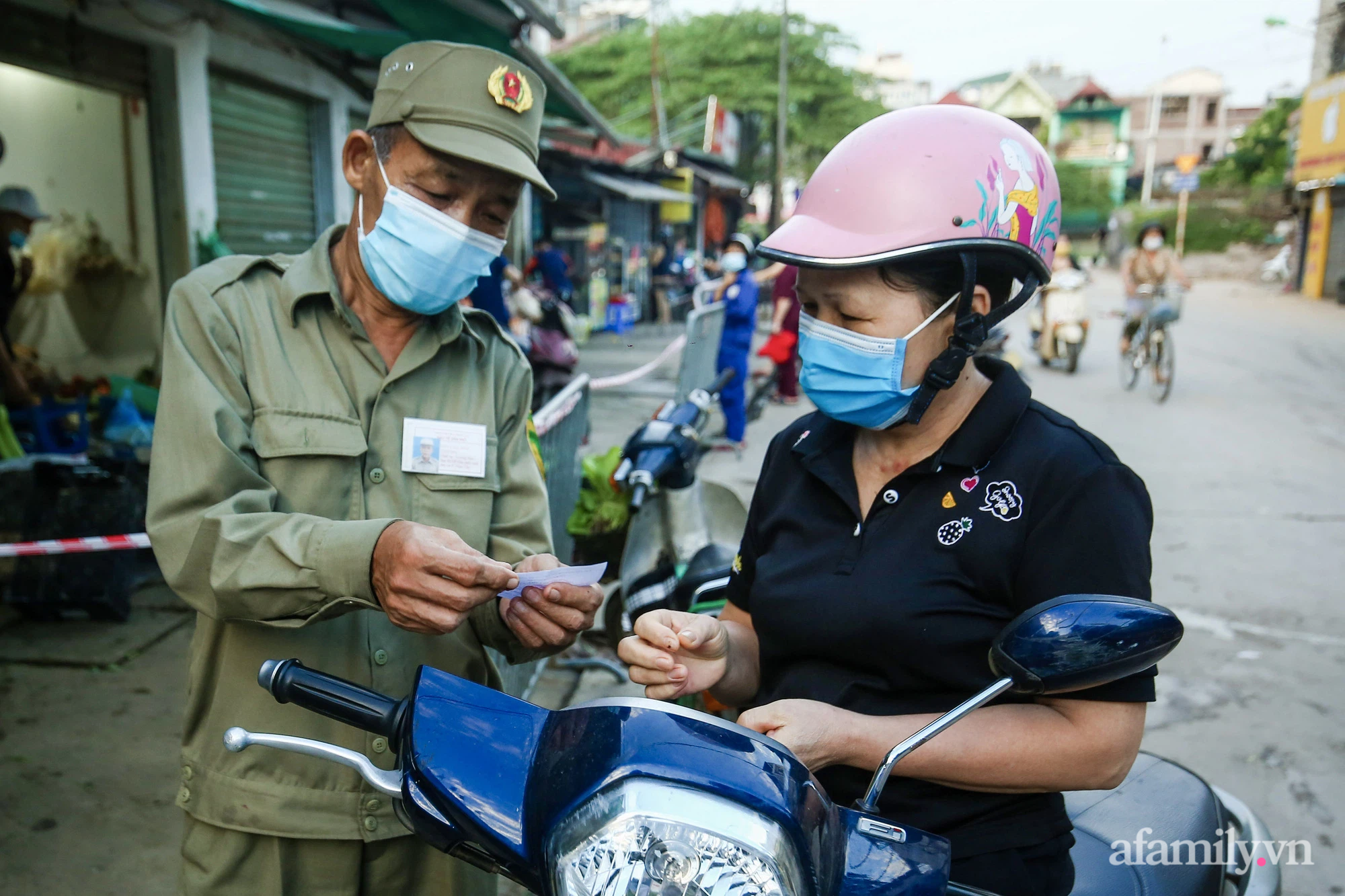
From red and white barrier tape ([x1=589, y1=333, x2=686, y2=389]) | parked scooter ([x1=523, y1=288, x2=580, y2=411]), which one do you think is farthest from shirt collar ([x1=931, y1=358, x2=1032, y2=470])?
parked scooter ([x1=523, y1=288, x2=580, y2=411])

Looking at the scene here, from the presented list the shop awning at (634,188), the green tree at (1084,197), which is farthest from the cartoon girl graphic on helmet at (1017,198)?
the green tree at (1084,197)

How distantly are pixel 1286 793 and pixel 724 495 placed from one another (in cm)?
230

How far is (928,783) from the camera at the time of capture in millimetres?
1465

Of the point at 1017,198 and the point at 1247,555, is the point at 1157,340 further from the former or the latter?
the point at 1017,198

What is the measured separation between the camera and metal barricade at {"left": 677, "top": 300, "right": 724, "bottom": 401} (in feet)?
23.7

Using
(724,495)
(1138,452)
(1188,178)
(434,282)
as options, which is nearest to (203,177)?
(724,495)

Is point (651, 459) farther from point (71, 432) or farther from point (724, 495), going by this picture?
point (71, 432)

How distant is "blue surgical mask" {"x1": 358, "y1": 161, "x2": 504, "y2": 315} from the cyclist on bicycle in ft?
36.9

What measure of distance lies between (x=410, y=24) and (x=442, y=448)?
5348 millimetres

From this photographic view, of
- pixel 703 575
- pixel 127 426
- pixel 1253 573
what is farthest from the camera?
pixel 1253 573

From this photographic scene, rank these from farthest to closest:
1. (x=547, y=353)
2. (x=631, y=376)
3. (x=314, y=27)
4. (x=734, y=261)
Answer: (x=734, y=261) < (x=547, y=353) < (x=631, y=376) < (x=314, y=27)

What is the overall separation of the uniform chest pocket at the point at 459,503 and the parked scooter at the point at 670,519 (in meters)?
1.35

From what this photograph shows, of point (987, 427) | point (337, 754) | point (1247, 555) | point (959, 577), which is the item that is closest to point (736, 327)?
point (1247, 555)

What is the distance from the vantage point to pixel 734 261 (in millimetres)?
8898
